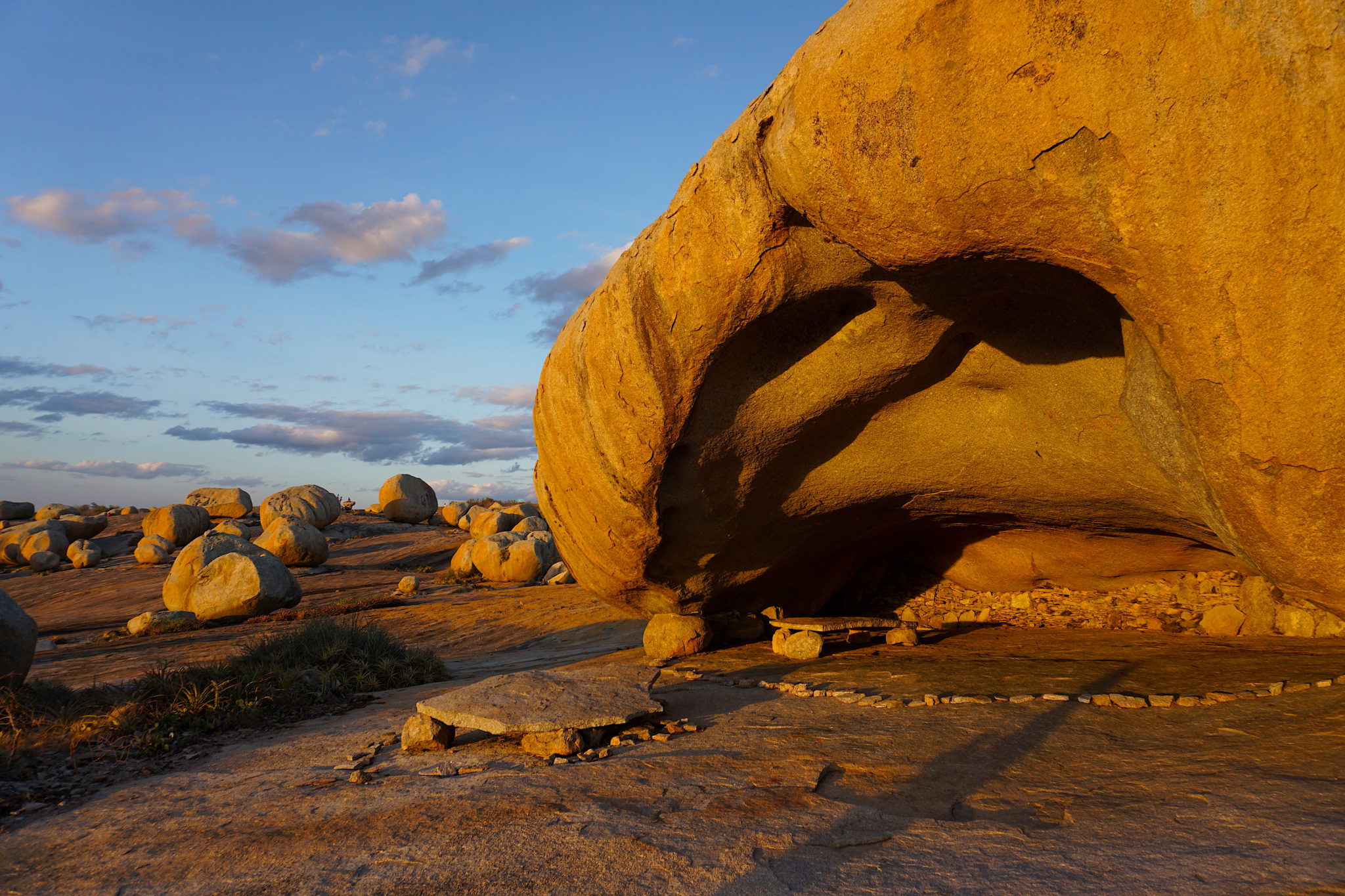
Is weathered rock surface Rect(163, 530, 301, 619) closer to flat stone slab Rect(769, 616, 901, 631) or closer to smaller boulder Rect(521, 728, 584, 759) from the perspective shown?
flat stone slab Rect(769, 616, 901, 631)

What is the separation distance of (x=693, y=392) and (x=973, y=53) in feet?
10.1

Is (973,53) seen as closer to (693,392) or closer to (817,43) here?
(817,43)

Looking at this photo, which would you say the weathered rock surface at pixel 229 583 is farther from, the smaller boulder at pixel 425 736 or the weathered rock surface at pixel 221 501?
the weathered rock surface at pixel 221 501

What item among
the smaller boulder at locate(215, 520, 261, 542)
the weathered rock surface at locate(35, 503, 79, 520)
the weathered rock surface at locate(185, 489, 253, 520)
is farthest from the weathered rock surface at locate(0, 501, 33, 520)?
the smaller boulder at locate(215, 520, 261, 542)

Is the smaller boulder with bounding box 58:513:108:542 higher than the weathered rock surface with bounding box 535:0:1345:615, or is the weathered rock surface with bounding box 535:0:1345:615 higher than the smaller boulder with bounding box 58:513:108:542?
the weathered rock surface with bounding box 535:0:1345:615

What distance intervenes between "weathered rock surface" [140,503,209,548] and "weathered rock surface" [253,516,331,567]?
613 cm

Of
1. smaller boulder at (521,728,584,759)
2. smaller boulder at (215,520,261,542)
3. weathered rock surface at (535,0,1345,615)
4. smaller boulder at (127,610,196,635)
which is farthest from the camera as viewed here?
smaller boulder at (215,520,261,542)

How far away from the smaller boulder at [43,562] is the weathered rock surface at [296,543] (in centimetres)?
820

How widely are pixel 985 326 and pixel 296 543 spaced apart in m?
18.6

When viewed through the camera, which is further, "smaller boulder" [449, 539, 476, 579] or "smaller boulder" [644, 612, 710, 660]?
"smaller boulder" [449, 539, 476, 579]

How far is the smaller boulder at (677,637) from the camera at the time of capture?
26.8 feet

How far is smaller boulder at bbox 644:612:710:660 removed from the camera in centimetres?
818

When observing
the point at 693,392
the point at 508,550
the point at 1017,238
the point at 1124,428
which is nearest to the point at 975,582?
the point at 1124,428

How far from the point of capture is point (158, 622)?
1334 cm
